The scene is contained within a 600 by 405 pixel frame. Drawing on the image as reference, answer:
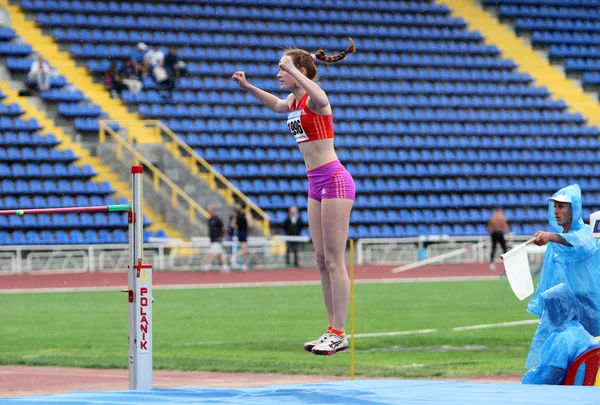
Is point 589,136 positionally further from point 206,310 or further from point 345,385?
point 345,385

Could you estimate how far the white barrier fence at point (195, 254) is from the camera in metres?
24.9

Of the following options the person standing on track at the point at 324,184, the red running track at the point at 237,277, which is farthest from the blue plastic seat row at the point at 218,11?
the person standing on track at the point at 324,184

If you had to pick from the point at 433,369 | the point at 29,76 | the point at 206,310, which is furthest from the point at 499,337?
the point at 29,76

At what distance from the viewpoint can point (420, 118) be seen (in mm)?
32156

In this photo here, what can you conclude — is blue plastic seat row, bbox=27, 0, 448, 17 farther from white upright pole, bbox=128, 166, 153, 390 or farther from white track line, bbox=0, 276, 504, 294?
white upright pole, bbox=128, 166, 153, 390

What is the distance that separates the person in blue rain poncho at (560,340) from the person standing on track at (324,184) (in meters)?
1.76

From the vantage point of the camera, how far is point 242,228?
26703 millimetres

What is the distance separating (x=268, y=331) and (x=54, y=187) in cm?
1223

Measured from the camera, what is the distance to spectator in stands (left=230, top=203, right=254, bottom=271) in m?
26.7

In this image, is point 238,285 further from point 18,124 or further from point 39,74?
point 39,74

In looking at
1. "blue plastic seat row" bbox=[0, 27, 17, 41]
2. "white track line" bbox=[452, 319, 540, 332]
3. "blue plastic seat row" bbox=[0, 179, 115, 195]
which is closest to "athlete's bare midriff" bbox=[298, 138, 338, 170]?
"white track line" bbox=[452, 319, 540, 332]

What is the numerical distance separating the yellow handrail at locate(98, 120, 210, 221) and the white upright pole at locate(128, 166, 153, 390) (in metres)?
18.8

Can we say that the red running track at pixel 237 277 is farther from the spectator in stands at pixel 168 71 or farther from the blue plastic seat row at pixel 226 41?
the blue plastic seat row at pixel 226 41

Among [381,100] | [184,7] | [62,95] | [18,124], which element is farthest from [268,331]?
[184,7]
